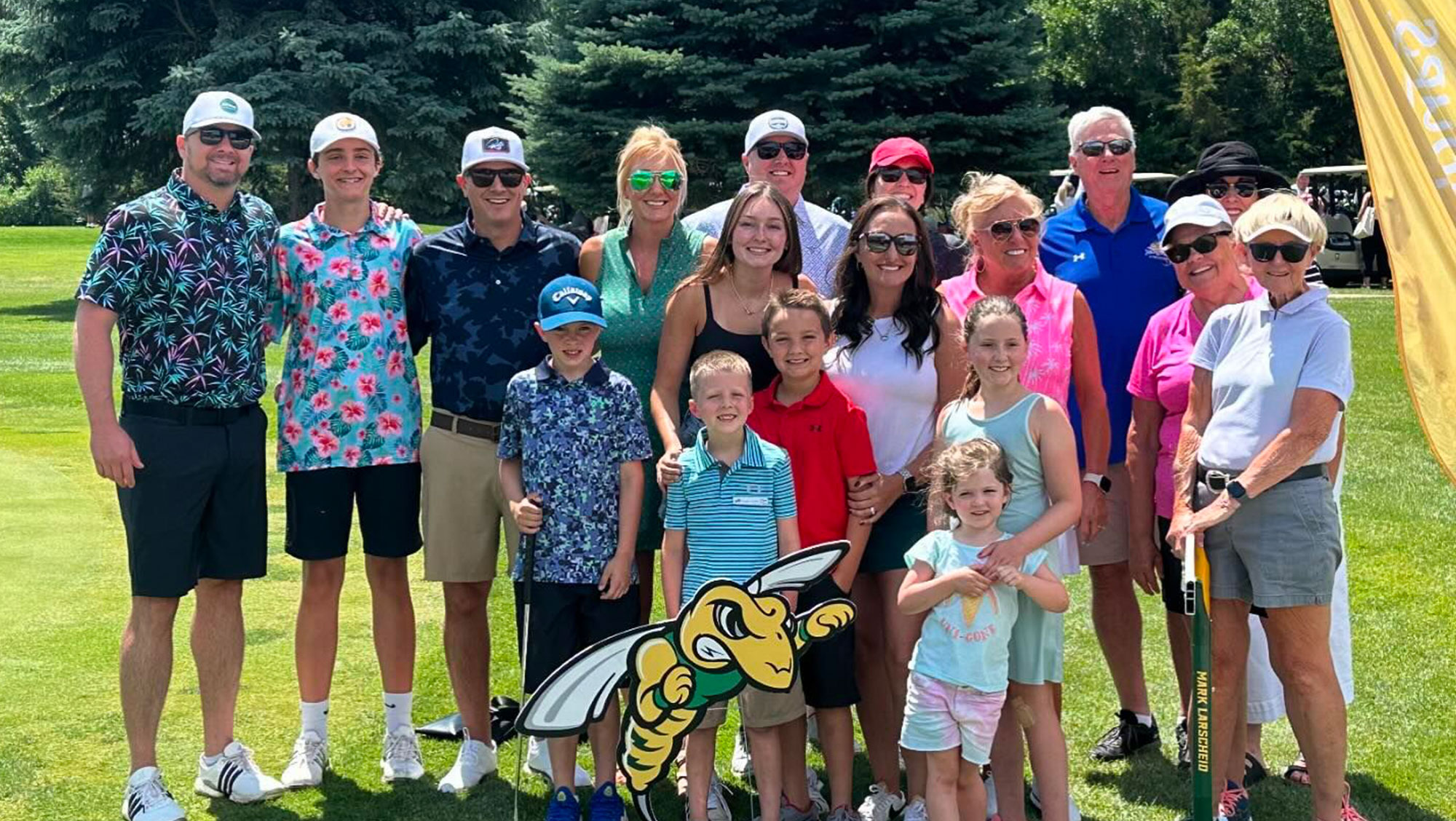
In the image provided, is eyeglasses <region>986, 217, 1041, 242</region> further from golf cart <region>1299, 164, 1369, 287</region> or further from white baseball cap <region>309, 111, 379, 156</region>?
golf cart <region>1299, 164, 1369, 287</region>

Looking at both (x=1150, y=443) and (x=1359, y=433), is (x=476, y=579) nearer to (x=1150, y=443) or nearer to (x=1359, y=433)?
(x=1150, y=443)

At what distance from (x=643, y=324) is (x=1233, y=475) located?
202cm

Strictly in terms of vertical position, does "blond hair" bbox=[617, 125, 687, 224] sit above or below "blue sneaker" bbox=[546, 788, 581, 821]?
above

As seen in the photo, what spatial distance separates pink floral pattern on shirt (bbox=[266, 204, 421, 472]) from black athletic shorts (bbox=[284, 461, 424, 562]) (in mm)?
64

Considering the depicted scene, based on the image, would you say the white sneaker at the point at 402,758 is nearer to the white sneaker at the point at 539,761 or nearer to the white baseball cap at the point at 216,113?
the white sneaker at the point at 539,761

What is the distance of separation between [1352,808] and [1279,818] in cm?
23

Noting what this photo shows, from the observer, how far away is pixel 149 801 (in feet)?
16.1

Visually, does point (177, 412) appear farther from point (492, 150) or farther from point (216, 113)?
point (492, 150)

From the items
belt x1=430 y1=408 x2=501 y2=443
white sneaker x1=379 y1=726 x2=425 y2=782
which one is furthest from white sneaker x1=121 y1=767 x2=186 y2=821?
belt x1=430 y1=408 x2=501 y2=443

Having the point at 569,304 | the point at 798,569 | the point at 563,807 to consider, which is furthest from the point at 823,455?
the point at 563,807

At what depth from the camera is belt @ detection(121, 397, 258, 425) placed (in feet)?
16.4

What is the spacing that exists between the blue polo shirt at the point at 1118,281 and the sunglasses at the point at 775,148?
1089mm

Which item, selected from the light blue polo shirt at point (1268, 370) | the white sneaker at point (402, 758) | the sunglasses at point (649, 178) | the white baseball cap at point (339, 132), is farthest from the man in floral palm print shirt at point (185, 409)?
the light blue polo shirt at point (1268, 370)

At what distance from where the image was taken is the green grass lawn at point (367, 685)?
16.9 ft
